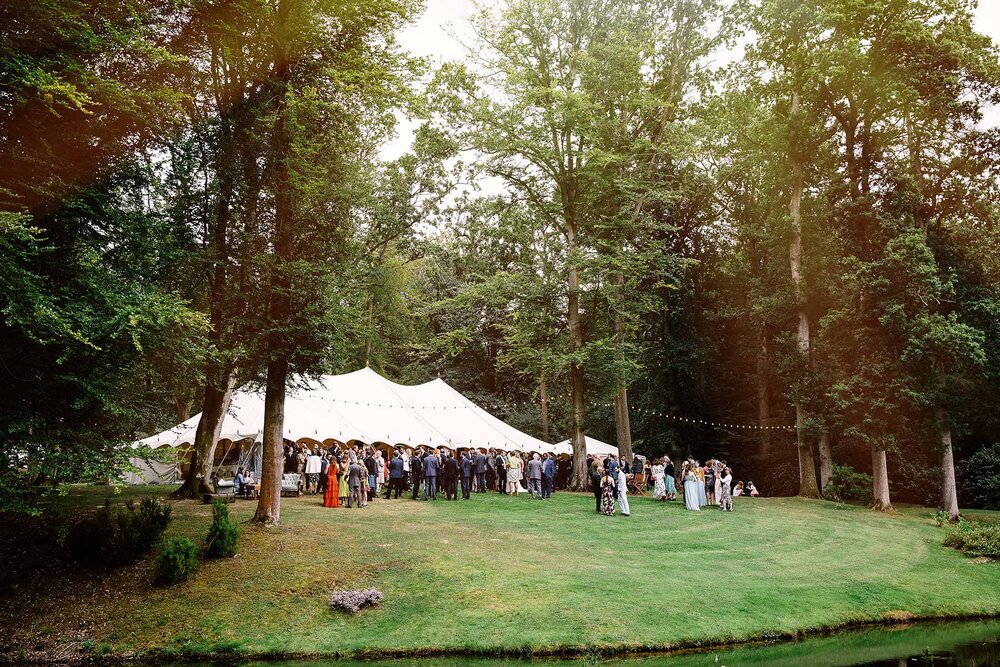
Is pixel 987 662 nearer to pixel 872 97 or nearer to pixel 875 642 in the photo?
pixel 875 642

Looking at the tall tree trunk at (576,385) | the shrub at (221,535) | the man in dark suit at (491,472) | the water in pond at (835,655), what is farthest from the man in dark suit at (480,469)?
the water in pond at (835,655)

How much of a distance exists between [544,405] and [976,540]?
26.1 m

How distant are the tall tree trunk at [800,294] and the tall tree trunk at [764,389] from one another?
6.30m

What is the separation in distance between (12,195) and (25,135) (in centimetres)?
152

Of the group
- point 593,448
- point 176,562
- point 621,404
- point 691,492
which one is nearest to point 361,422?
point 621,404

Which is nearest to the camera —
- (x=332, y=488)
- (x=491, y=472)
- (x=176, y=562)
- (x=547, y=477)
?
(x=176, y=562)

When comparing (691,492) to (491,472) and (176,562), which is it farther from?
(176,562)

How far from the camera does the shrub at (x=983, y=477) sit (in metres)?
24.2

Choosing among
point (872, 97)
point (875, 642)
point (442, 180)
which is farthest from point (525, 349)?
point (875, 642)

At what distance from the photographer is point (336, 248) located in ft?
48.6

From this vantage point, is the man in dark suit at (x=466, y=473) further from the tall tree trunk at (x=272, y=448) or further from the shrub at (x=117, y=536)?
the shrub at (x=117, y=536)

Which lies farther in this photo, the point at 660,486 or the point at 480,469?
the point at 660,486

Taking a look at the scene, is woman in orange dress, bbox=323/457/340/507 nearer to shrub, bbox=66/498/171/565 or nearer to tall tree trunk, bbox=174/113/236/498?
tall tree trunk, bbox=174/113/236/498

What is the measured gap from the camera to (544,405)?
1631 inches
